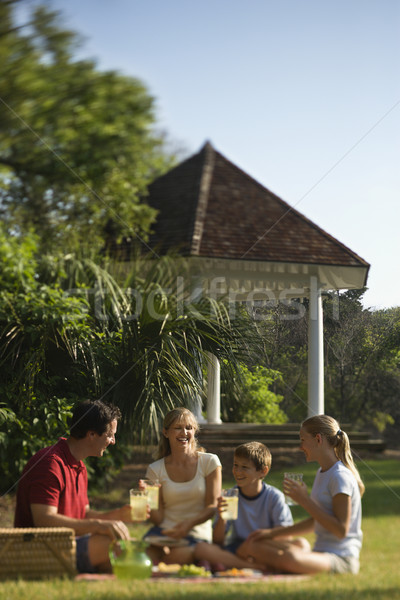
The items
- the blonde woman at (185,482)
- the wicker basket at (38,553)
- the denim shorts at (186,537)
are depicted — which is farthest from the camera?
the blonde woman at (185,482)

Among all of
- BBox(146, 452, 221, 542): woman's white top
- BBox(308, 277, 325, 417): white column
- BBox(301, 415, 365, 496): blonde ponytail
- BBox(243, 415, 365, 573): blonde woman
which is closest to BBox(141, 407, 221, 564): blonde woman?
BBox(146, 452, 221, 542): woman's white top

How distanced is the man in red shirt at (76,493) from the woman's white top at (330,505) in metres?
1.29

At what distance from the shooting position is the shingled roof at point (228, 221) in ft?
35.4

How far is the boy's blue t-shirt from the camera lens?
4477 mm

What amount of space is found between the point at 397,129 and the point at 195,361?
3.94 metres

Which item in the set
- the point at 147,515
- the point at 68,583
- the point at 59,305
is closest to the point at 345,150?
the point at 59,305

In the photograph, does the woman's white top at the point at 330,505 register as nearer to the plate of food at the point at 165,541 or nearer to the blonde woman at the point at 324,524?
the blonde woman at the point at 324,524

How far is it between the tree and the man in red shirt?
11.3 feet

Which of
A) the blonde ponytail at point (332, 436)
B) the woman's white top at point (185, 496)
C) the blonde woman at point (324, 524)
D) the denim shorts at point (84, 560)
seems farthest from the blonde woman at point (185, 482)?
the blonde ponytail at point (332, 436)

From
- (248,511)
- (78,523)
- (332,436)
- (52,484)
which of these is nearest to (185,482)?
(248,511)

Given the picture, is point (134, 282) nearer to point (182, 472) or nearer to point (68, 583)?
point (182, 472)

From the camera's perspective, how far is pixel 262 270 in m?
10.1

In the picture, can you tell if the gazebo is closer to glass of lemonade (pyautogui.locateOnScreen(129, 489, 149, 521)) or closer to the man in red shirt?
the man in red shirt

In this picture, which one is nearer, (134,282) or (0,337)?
(0,337)
